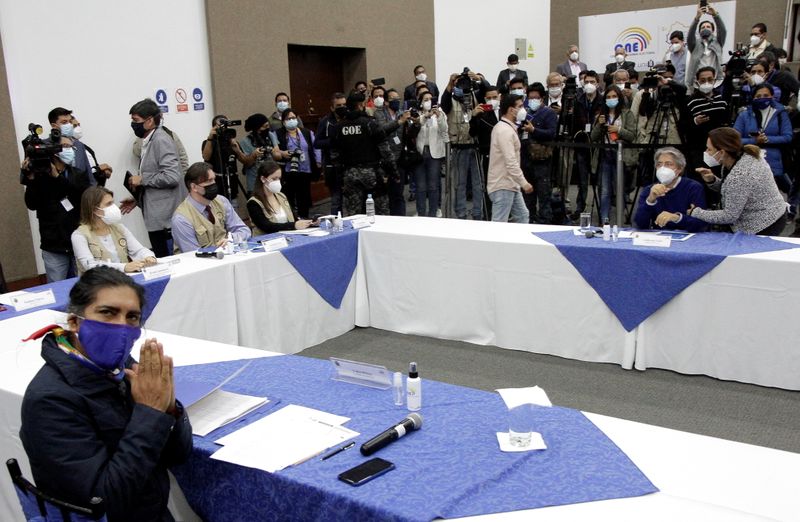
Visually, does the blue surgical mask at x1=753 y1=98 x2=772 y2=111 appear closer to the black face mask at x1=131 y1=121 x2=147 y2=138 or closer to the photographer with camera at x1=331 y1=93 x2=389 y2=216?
the photographer with camera at x1=331 y1=93 x2=389 y2=216

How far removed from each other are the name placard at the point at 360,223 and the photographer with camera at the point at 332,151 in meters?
1.67

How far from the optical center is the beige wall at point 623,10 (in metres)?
10.6

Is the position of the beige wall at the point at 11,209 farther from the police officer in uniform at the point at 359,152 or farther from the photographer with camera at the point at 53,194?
the police officer in uniform at the point at 359,152

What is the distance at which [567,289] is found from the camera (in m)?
4.02

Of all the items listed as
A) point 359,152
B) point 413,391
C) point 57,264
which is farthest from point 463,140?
point 413,391

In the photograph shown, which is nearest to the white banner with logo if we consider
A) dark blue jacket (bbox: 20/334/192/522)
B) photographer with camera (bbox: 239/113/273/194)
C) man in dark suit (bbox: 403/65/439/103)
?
man in dark suit (bbox: 403/65/439/103)

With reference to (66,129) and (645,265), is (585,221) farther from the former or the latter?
(66,129)

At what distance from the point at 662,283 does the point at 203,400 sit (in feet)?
8.39

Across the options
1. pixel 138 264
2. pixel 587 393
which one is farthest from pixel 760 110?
pixel 138 264

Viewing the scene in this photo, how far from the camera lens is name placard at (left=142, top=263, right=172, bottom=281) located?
3.54 metres

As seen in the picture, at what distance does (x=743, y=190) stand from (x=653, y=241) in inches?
22.4

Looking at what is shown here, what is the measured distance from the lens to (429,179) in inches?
287

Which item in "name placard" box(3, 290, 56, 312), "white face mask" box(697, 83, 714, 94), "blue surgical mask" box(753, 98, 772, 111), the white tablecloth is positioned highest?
"white face mask" box(697, 83, 714, 94)

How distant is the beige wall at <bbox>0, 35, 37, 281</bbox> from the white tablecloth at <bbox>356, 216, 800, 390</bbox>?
9.53ft
